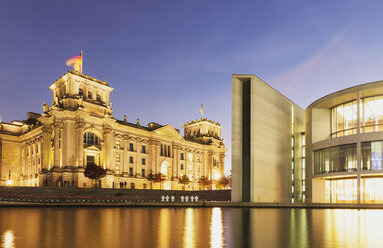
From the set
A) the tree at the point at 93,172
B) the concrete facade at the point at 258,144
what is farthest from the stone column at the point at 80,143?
the concrete facade at the point at 258,144

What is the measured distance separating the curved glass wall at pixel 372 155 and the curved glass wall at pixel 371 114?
9.36 feet

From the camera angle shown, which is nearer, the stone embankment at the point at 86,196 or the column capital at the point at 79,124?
the stone embankment at the point at 86,196

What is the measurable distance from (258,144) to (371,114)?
18.1m

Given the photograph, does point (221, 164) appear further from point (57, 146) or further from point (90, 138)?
point (57, 146)

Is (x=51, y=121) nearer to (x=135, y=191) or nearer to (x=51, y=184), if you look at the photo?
(x=51, y=184)

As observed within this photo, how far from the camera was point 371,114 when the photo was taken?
51875 mm

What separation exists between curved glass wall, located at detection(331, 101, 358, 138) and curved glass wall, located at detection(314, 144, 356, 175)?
3.71 metres

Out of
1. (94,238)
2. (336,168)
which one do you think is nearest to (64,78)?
(336,168)

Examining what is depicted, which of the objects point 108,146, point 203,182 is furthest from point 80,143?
point 203,182

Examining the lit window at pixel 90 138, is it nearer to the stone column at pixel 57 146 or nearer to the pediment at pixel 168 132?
the stone column at pixel 57 146

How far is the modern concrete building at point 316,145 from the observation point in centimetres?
5016

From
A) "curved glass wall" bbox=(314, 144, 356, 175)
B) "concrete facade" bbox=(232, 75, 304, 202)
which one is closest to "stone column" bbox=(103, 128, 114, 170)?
"concrete facade" bbox=(232, 75, 304, 202)

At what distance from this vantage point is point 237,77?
179ft

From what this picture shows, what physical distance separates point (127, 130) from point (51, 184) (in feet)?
82.0
